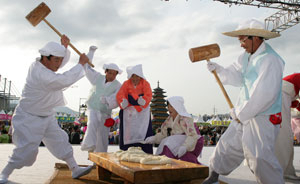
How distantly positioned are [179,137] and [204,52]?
1.24 meters

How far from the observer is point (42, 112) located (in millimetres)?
3197

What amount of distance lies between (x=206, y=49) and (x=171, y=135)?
4.37ft

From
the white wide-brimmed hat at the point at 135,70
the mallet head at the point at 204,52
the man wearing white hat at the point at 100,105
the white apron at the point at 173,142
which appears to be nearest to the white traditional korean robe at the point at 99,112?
the man wearing white hat at the point at 100,105

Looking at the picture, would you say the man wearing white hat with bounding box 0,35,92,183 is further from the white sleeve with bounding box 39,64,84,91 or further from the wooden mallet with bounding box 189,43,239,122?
the wooden mallet with bounding box 189,43,239,122

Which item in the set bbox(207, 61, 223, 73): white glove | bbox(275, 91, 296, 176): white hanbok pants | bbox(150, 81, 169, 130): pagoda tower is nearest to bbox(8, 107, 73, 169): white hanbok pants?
bbox(207, 61, 223, 73): white glove

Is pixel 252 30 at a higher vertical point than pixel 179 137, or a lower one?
higher

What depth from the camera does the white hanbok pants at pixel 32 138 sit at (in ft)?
9.80

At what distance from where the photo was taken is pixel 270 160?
243 cm

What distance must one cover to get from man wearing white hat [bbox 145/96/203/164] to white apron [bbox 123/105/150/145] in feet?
0.99

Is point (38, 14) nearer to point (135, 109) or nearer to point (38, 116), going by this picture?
point (38, 116)

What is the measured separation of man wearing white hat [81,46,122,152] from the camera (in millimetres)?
4465

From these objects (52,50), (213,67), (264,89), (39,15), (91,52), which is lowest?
(264,89)

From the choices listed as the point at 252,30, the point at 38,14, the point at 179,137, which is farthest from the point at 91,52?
the point at 252,30

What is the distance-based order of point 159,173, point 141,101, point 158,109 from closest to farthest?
point 159,173 → point 141,101 → point 158,109
